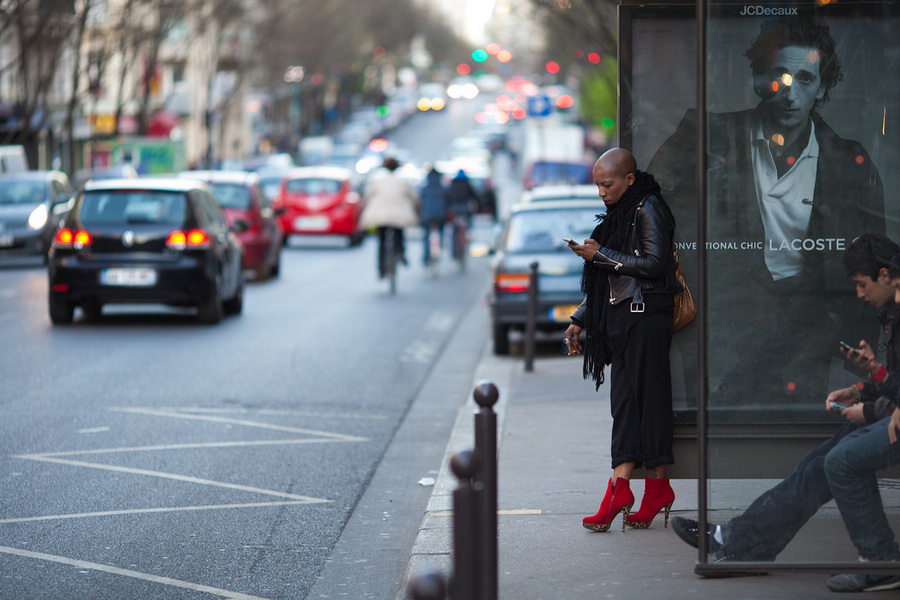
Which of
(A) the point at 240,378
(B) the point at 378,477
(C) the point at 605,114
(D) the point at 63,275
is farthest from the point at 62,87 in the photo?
(B) the point at 378,477

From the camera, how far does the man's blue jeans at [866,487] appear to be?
4812 millimetres

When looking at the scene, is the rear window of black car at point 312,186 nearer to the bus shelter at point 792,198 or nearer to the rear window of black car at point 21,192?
the rear window of black car at point 21,192

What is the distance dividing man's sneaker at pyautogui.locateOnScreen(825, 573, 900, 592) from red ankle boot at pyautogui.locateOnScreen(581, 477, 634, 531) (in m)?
1.16

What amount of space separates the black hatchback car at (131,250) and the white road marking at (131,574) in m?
9.03

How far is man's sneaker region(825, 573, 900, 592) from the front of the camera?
4914 mm

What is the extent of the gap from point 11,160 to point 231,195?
11996 mm

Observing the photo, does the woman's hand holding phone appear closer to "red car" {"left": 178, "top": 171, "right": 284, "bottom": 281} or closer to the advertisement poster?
the advertisement poster

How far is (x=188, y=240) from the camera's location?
15.1 m

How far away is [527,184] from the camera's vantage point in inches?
1650

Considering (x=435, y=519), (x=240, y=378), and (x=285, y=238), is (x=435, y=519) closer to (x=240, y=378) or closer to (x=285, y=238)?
(x=240, y=378)

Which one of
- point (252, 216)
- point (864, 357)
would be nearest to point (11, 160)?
point (252, 216)

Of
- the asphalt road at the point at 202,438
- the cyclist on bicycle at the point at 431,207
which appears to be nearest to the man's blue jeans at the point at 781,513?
the asphalt road at the point at 202,438

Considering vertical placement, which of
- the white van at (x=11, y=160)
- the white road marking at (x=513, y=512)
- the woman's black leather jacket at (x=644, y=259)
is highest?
the white van at (x=11, y=160)

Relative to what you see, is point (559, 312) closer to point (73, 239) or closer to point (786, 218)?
point (73, 239)
